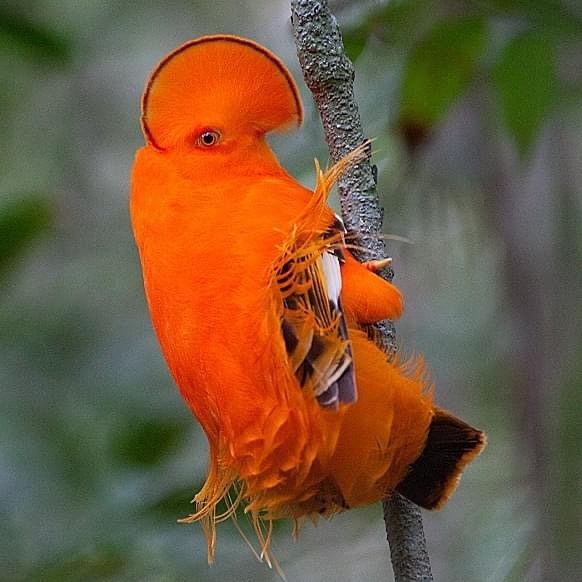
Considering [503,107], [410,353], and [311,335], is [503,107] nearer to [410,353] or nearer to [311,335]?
[410,353]

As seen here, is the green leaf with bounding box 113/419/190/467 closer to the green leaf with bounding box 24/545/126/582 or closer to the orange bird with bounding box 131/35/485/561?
the green leaf with bounding box 24/545/126/582

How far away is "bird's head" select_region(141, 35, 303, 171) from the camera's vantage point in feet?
5.88

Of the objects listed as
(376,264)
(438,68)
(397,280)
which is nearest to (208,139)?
(376,264)

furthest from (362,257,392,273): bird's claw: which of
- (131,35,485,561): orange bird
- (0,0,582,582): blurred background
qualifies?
(0,0,582,582): blurred background

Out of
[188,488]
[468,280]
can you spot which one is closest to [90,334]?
[188,488]

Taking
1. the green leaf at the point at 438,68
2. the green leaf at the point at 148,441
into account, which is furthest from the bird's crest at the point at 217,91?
the green leaf at the point at 148,441

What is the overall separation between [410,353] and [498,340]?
1.89 m

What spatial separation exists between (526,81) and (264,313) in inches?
31.1

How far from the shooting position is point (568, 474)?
2.56 meters

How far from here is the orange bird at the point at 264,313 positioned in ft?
5.41

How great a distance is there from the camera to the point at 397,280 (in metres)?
3.61

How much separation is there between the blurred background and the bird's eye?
0.41 metres

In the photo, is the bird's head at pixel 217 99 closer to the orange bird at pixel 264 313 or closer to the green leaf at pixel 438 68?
the orange bird at pixel 264 313

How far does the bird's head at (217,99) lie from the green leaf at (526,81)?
486 millimetres
